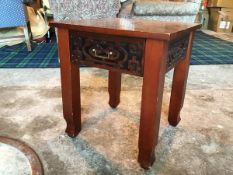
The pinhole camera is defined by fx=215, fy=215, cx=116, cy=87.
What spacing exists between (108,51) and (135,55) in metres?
0.12

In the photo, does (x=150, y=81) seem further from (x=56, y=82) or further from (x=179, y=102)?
(x=56, y=82)

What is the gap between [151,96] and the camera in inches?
31.5

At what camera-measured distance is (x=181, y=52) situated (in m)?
0.95

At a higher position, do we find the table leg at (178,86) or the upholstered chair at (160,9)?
the upholstered chair at (160,9)

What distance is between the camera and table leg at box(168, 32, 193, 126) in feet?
3.45

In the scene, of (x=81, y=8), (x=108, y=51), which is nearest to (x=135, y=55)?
(x=108, y=51)

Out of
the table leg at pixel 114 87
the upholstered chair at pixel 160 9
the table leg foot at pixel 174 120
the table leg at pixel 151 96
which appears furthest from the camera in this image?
the upholstered chair at pixel 160 9

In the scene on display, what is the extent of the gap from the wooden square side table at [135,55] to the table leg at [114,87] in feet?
1.11

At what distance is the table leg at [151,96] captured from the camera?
73cm

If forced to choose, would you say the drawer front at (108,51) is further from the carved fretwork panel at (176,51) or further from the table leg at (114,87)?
the table leg at (114,87)

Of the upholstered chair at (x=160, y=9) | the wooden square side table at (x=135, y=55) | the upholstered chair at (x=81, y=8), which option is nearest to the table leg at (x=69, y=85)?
the wooden square side table at (x=135, y=55)

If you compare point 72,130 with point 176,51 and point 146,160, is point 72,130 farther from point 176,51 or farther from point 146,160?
point 176,51

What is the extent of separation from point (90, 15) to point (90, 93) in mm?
768

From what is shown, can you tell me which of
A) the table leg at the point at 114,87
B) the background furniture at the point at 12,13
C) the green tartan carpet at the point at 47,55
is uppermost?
the background furniture at the point at 12,13
